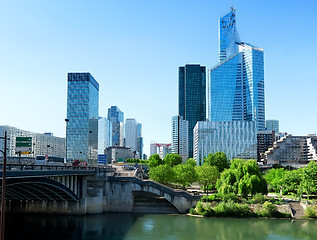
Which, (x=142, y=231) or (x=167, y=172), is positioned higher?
(x=167, y=172)

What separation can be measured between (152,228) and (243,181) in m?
26.1

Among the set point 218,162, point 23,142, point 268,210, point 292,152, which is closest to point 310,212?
point 268,210

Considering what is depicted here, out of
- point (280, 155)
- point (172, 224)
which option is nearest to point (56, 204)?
point (172, 224)

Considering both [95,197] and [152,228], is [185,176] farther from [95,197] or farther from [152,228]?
[152,228]

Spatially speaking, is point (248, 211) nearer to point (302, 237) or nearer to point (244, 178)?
point (244, 178)

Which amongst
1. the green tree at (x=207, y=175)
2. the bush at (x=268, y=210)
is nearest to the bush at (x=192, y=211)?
the bush at (x=268, y=210)

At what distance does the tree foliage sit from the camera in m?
76.1

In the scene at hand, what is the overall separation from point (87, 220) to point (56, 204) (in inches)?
400

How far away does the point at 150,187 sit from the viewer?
3152 inches

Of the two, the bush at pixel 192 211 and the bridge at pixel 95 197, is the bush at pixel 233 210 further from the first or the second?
the bridge at pixel 95 197

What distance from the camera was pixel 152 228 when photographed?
61844mm

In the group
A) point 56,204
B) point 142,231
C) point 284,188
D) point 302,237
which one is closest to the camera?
point 302,237

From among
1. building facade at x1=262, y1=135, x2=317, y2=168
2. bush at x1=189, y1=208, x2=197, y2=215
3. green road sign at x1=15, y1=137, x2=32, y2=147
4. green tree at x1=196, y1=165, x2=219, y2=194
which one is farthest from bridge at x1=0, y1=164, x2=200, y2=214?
building facade at x1=262, y1=135, x2=317, y2=168

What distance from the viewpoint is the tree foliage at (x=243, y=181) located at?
76125 millimetres
